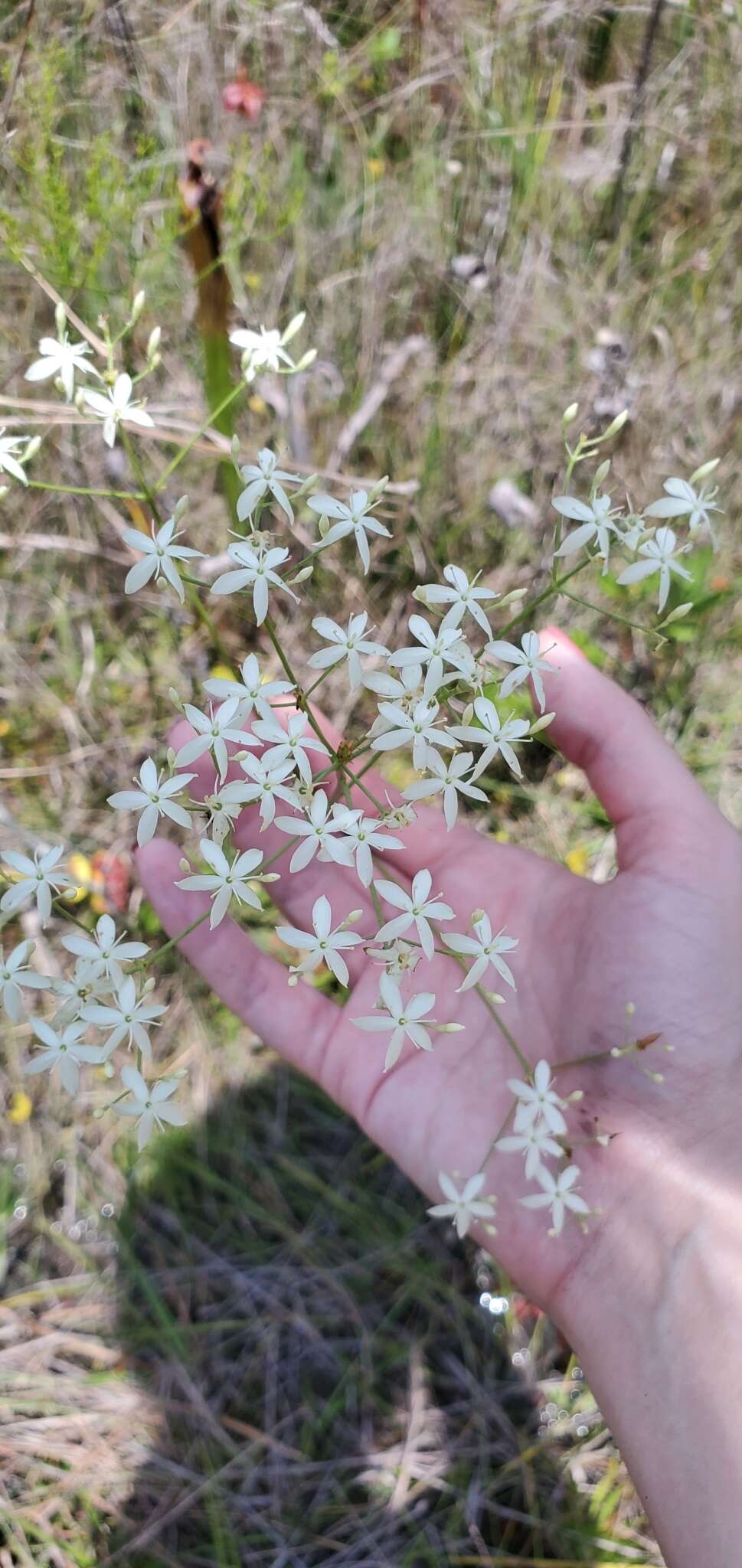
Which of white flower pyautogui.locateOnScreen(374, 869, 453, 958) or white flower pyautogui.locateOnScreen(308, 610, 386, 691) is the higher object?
white flower pyautogui.locateOnScreen(308, 610, 386, 691)

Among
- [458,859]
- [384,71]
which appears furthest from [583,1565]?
[384,71]

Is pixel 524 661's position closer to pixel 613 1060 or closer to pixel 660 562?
pixel 660 562

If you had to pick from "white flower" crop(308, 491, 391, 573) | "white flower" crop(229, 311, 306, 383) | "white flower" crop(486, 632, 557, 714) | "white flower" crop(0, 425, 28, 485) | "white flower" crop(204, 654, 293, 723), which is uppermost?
"white flower" crop(229, 311, 306, 383)

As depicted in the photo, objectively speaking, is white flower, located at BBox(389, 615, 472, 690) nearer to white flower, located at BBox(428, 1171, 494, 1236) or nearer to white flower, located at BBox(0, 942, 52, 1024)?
white flower, located at BBox(0, 942, 52, 1024)

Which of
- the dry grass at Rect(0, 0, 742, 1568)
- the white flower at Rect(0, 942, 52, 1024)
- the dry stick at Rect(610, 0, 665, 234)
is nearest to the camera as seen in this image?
the white flower at Rect(0, 942, 52, 1024)

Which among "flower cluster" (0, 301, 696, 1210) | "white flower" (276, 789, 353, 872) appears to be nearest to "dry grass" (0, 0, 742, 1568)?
"flower cluster" (0, 301, 696, 1210)

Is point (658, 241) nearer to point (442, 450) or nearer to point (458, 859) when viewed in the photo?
point (442, 450)

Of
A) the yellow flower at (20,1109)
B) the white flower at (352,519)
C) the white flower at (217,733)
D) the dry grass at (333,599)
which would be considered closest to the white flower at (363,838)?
the white flower at (217,733)
